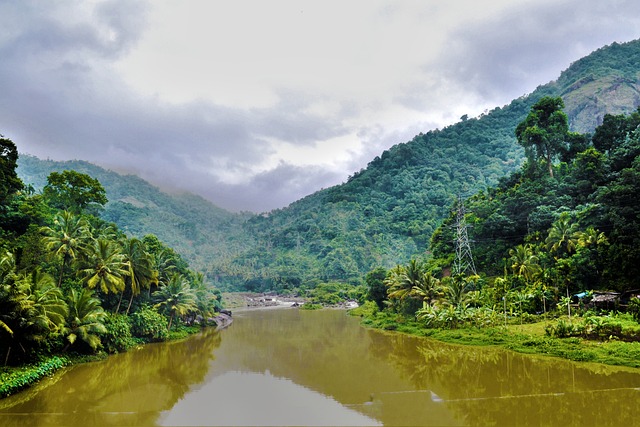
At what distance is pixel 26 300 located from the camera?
15.3 m

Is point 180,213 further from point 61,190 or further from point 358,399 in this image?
point 358,399

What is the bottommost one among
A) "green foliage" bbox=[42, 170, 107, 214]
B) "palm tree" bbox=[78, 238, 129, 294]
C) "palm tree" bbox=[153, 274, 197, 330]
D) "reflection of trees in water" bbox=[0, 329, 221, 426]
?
"reflection of trees in water" bbox=[0, 329, 221, 426]

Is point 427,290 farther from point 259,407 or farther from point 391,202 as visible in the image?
point 391,202

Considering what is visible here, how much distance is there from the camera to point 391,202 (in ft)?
367

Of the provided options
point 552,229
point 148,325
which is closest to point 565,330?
point 552,229

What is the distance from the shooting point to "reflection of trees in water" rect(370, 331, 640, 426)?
1246 centimetres

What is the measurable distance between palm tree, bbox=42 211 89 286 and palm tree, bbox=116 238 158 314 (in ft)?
12.0

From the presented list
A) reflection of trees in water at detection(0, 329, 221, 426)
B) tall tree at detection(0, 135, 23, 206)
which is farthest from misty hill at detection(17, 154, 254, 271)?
reflection of trees in water at detection(0, 329, 221, 426)

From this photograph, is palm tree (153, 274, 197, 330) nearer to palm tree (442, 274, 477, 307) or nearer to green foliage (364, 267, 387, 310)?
green foliage (364, 267, 387, 310)

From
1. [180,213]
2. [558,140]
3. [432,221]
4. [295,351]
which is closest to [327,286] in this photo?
[432,221]

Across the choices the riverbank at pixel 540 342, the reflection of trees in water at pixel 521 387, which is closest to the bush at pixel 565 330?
the riverbank at pixel 540 342

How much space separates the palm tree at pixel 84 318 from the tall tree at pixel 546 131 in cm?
4467

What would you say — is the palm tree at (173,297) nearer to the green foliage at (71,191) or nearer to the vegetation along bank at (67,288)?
the vegetation along bank at (67,288)

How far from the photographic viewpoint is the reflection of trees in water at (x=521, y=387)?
40.9 feet
